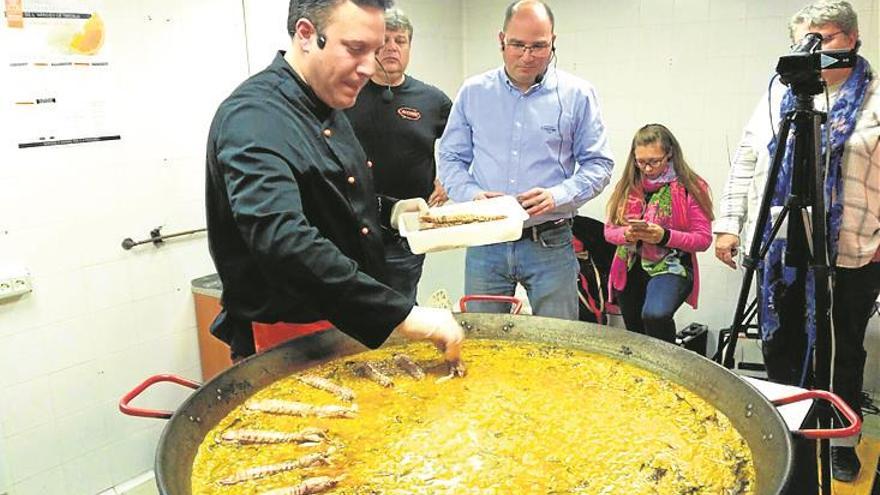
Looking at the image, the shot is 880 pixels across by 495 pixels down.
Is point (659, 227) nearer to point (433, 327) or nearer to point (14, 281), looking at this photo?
point (433, 327)

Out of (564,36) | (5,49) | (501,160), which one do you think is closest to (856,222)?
(501,160)

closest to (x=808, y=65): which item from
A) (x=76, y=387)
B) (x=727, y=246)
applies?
(x=727, y=246)

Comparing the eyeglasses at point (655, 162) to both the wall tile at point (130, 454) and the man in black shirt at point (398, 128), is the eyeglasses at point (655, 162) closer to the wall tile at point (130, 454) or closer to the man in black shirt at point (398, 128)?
the man in black shirt at point (398, 128)

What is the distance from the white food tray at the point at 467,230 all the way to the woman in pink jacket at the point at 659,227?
49.4 inches

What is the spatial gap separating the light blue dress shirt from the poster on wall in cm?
141

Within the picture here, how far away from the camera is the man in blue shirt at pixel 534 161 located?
2.68 meters

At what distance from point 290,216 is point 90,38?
181cm

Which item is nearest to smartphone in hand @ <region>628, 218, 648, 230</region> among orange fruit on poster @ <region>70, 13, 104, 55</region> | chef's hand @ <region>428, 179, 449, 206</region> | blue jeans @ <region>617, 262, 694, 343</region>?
blue jeans @ <region>617, 262, 694, 343</region>

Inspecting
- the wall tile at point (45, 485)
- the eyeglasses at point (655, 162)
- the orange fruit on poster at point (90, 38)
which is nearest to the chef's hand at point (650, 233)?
the eyeglasses at point (655, 162)

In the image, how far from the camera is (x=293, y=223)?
1.37 meters

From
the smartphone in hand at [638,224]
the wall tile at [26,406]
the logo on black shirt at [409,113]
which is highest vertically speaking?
the logo on black shirt at [409,113]

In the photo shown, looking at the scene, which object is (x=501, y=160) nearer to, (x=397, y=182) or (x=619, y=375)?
→ (x=397, y=182)

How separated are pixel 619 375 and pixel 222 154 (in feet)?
3.40

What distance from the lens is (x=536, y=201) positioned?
98.7 inches
